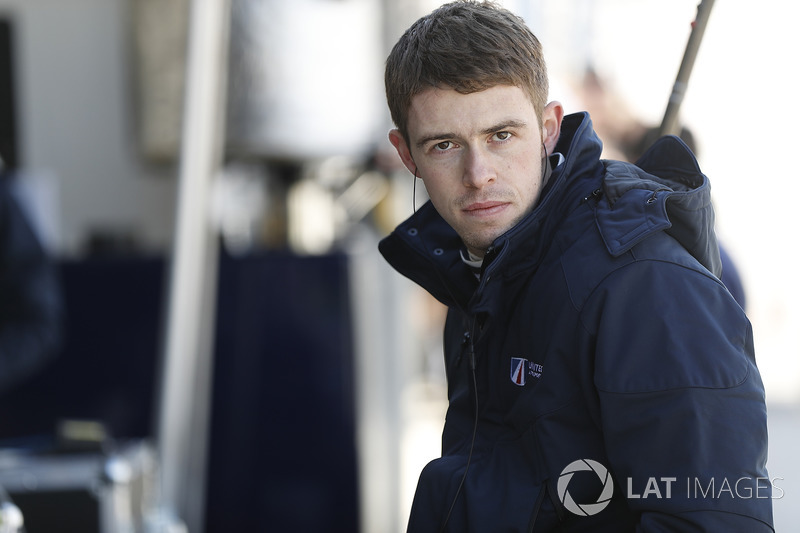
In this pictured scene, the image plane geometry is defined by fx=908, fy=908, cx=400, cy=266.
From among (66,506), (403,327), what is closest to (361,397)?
(403,327)

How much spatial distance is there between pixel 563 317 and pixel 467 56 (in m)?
0.38

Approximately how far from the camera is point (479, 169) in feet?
4.23

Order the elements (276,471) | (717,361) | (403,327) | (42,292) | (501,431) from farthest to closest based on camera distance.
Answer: (403,327), (276,471), (42,292), (501,431), (717,361)

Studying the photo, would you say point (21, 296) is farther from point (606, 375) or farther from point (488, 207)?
point (606, 375)

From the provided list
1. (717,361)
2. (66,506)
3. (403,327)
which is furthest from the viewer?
(403,327)

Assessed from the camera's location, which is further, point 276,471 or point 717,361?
point 276,471

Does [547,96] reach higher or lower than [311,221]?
lower

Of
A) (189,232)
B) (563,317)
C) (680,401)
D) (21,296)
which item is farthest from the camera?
(189,232)

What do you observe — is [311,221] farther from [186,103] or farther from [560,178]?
[560,178]

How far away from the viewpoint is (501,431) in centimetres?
129

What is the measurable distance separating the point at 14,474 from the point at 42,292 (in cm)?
84

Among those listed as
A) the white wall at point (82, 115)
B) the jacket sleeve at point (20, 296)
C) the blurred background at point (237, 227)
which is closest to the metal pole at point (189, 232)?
the blurred background at point (237, 227)

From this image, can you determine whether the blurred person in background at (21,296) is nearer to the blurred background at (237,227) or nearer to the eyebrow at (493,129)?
the blurred background at (237,227)

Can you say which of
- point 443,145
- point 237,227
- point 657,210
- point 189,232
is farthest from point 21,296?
point 657,210
